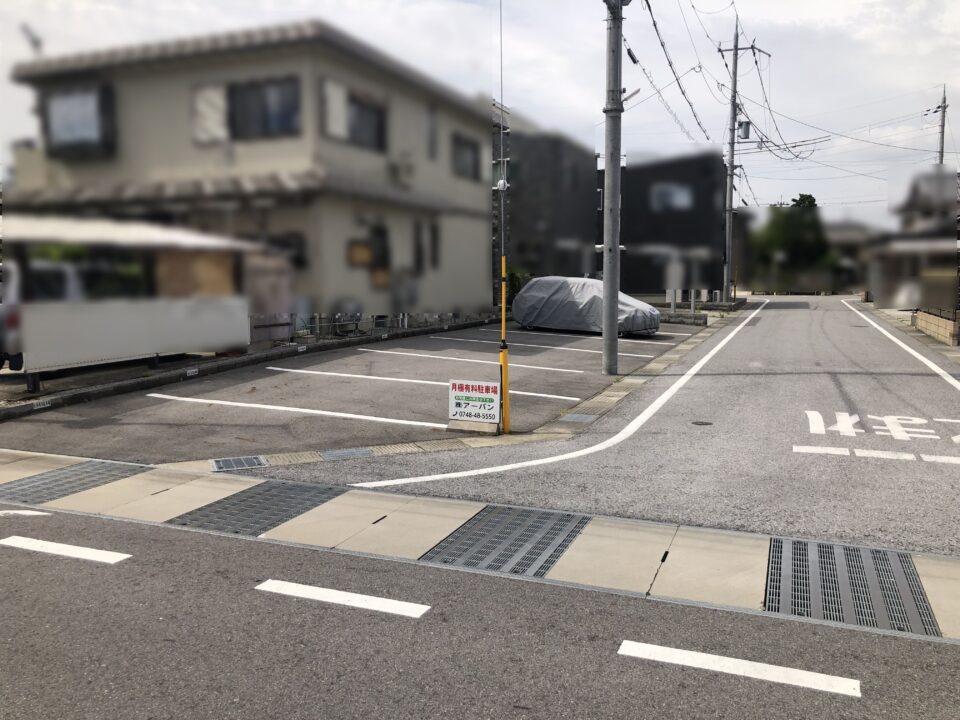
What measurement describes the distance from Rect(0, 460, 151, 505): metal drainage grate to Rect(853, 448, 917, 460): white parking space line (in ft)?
33.3

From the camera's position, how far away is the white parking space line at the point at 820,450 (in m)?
10.8

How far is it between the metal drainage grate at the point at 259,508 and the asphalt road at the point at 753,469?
515 millimetres

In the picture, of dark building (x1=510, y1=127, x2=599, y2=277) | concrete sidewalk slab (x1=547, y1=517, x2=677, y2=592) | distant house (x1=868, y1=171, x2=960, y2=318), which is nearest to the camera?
dark building (x1=510, y1=127, x2=599, y2=277)

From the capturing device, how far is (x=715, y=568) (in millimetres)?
6715

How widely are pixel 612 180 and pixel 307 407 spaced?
9.50 meters

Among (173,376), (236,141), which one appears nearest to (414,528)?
(236,141)

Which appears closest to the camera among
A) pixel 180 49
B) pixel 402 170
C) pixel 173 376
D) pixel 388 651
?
pixel 180 49

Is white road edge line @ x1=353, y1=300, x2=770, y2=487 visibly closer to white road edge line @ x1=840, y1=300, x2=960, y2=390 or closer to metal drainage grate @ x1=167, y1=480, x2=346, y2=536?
metal drainage grate @ x1=167, y1=480, x2=346, y2=536

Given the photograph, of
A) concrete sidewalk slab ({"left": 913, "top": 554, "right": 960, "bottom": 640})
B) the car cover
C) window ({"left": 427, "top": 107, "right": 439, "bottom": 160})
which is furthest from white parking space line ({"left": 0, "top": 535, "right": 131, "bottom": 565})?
the car cover

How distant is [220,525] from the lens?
25.4 ft

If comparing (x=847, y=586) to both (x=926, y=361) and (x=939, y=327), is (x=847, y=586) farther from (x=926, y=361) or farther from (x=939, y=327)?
(x=939, y=327)

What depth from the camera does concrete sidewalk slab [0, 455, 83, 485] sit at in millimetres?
9478

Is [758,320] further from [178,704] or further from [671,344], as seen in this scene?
[178,704]

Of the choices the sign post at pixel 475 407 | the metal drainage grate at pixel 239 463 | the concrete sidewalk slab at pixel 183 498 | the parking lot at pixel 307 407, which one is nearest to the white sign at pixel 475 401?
the sign post at pixel 475 407
